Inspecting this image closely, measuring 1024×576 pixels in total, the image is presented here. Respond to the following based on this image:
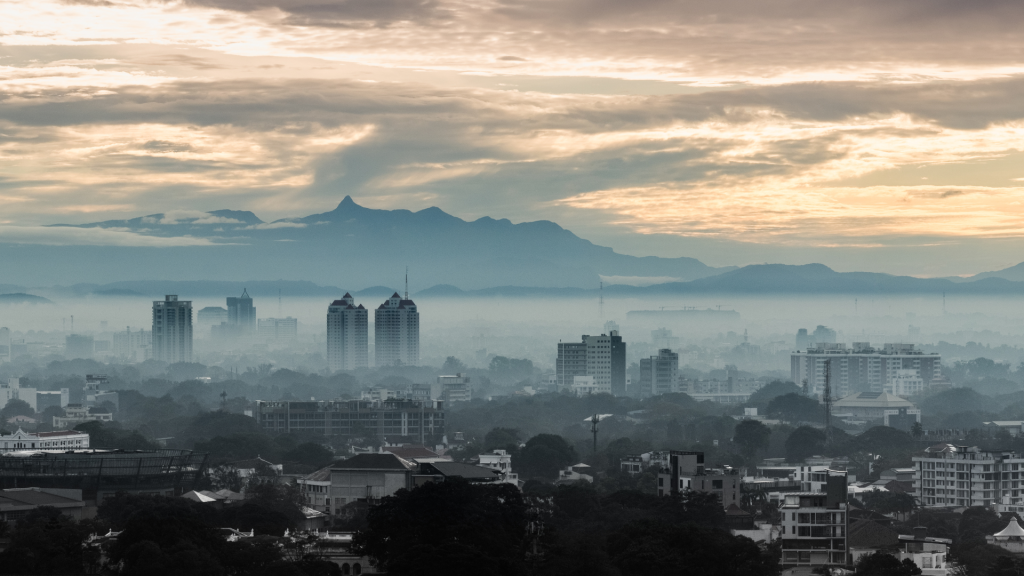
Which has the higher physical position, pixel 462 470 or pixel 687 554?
pixel 687 554

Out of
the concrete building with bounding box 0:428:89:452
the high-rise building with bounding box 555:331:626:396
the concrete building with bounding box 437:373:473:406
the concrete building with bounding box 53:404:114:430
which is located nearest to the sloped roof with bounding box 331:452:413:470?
the concrete building with bounding box 0:428:89:452

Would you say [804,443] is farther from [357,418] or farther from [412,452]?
[357,418]

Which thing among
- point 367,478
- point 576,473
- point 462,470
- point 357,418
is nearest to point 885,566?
point 462,470

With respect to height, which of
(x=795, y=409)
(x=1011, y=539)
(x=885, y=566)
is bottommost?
(x=795, y=409)

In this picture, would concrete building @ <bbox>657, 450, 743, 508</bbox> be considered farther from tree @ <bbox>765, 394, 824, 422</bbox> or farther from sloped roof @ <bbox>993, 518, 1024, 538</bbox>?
tree @ <bbox>765, 394, 824, 422</bbox>

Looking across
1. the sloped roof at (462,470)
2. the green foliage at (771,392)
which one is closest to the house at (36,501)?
the sloped roof at (462,470)

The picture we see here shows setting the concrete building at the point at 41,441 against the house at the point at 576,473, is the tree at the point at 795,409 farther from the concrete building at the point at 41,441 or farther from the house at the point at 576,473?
the concrete building at the point at 41,441
